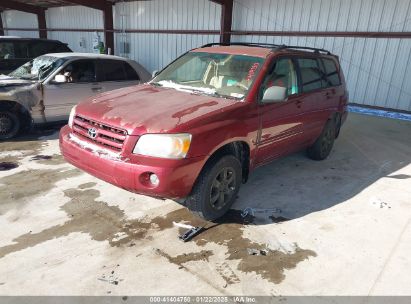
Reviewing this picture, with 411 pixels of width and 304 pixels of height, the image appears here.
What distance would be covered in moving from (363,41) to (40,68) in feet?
27.9

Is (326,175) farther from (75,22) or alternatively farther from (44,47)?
(75,22)

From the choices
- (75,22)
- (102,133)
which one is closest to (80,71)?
(102,133)

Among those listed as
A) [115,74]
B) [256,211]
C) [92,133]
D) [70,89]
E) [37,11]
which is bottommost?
[256,211]

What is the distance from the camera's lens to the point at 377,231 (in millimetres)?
3729

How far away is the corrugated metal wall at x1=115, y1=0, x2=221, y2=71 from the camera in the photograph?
13.1 meters

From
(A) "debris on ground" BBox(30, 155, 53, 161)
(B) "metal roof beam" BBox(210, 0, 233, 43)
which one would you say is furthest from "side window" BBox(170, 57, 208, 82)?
(B) "metal roof beam" BBox(210, 0, 233, 43)

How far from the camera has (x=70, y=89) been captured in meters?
6.84

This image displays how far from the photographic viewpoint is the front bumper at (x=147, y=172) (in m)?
3.11

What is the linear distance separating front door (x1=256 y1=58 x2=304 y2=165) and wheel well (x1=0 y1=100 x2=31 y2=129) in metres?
4.72

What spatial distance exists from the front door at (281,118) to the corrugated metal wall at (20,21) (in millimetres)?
21841

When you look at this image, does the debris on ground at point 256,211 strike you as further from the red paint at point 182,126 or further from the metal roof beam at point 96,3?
the metal roof beam at point 96,3

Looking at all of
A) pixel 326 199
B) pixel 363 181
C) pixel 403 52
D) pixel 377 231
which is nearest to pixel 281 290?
pixel 377 231

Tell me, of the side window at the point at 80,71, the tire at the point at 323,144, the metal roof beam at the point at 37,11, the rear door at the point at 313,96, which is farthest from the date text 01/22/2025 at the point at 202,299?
the metal roof beam at the point at 37,11

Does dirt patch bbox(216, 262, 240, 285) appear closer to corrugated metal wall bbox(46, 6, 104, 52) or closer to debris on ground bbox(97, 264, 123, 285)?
debris on ground bbox(97, 264, 123, 285)
